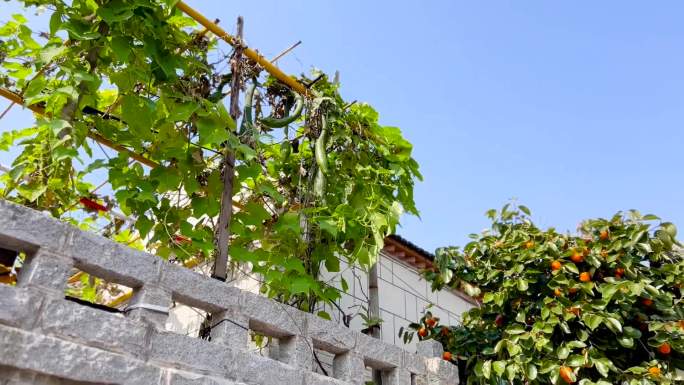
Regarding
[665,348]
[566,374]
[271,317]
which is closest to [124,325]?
[271,317]

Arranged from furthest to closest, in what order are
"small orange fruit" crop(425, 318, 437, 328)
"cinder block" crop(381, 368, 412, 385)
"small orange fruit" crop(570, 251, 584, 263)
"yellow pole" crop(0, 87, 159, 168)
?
"small orange fruit" crop(425, 318, 437, 328)
"small orange fruit" crop(570, 251, 584, 263)
"yellow pole" crop(0, 87, 159, 168)
"cinder block" crop(381, 368, 412, 385)

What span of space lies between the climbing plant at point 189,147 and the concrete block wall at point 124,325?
1.33 feet

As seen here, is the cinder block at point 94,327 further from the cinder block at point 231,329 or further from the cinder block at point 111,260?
the cinder block at point 231,329

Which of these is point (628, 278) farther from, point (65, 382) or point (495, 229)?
point (65, 382)

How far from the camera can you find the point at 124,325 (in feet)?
7.10

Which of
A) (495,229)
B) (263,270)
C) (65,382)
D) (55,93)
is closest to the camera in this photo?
(65,382)

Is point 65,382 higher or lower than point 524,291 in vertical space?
lower

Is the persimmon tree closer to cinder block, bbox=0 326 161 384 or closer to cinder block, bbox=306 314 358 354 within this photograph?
cinder block, bbox=306 314 358 354

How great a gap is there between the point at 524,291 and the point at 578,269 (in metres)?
0.40

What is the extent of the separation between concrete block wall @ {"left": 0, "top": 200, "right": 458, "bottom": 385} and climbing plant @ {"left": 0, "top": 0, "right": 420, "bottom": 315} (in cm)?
41

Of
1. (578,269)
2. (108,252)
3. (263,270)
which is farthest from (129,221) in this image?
(578,269)

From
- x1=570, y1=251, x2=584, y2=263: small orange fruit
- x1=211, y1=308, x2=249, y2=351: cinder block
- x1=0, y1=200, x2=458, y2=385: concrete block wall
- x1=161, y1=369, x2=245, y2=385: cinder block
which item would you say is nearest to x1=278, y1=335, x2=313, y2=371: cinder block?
x1=0, y1=200, x2=458, y2=385: concrete block wall

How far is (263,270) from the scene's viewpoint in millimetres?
3117

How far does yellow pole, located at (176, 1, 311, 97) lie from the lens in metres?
3.57
